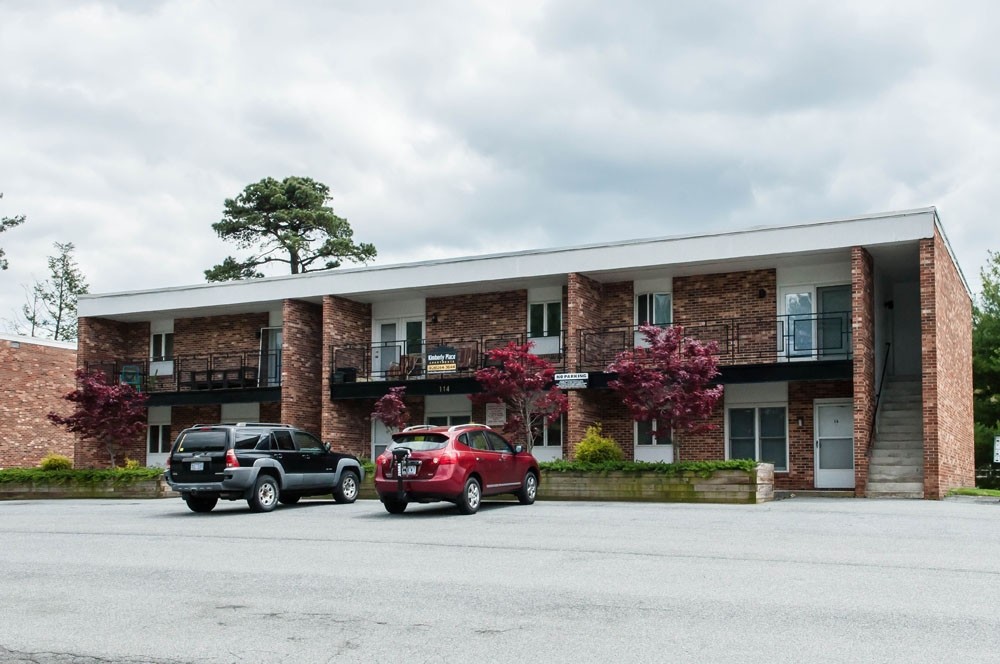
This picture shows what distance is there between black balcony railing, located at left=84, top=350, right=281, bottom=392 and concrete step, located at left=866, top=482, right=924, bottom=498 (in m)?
17.2

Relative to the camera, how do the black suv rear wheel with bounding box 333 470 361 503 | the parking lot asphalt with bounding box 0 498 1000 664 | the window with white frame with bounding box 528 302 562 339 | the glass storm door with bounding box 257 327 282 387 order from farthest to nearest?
the glass storm door with bounding box 257 327 282 387 → the window with white frame with bounding box 528 302 562 339 → the black suv rear wheel with bounding box 333 470 361 503 → the parking lot asphalt with bounding box 0 498 1000 664

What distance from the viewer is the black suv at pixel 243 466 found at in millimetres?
19375

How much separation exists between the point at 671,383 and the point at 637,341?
201 inches

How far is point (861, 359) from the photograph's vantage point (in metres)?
23.7

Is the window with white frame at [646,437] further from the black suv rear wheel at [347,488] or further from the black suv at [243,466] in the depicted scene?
the black suv at [243,466]

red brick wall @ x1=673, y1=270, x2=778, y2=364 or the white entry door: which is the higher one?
red brick wall @ x1=673, y1=270, x2=778, y2=364

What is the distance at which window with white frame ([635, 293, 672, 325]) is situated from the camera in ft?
92.3

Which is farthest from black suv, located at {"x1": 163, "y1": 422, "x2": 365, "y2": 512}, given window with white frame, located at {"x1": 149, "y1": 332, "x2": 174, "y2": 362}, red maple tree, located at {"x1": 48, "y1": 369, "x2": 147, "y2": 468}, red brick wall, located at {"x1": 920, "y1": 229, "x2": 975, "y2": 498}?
window with white frame, located at {"x1": 149, "y1": 332, "x2": 174, "y2": 362}

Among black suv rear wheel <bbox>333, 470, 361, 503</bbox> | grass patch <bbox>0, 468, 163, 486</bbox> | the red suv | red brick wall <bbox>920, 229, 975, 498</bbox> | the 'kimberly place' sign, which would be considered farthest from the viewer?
the 'kimberly place' sign

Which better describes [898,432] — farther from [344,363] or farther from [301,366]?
[301,366]

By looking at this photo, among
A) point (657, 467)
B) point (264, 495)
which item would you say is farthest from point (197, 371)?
point (657, 467)

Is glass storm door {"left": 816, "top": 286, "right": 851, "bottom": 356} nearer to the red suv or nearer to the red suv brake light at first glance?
the red suv

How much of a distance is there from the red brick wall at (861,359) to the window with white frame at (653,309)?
5159 millimetres

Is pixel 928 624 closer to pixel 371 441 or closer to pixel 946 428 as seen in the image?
pixel 946 428
